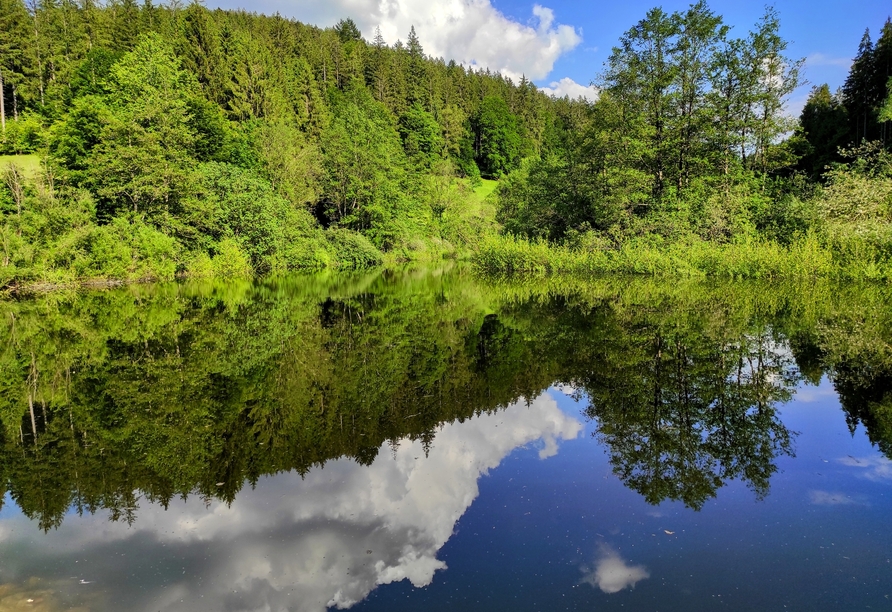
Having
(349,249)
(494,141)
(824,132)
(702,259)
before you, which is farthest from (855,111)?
(494,141)

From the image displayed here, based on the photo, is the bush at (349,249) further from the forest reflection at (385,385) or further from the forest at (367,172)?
the forest reflection at (385,385)

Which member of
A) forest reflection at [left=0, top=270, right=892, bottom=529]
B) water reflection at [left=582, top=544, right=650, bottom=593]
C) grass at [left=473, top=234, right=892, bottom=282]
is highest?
grass at [left=473, top=234, right=892, bottom=282]

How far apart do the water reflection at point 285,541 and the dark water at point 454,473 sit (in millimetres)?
23

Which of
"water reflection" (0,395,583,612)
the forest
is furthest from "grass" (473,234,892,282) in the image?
"water reflection" (0,395,583,612)

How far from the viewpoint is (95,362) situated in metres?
9.88

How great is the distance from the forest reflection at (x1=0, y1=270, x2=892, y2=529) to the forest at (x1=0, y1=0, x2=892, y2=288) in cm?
1003

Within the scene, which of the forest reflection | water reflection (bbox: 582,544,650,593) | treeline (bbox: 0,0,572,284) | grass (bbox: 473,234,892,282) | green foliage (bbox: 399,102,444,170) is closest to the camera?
water reflection (bbox: 582,544,650,593)

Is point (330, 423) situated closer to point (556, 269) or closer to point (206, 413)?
point (206, 413)

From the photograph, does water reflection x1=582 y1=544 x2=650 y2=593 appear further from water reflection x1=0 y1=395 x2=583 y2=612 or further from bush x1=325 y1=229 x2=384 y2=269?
bush x1=325 y1=229 x2=384 y2=269

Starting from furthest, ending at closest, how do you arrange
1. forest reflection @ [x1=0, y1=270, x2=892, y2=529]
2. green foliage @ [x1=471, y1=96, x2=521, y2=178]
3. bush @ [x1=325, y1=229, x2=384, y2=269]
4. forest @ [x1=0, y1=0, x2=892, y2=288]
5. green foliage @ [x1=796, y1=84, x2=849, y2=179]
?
green foliage @ [x1=471, y1=96, x2=521, y2=178] < green foliage @ [x1=796, y1=84, x2=849, y2=179] < bush @ [x1=325, y1=229, x2=384, y2=269] < forest @ [x1=0, y1=0, x2=892, y2=288] < forest reflection @ [x1=0, y1=270, x2=892, y2=529]

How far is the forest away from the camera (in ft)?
79.0

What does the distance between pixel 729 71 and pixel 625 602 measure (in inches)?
1317

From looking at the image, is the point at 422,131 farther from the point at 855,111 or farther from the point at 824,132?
the point at 855,111

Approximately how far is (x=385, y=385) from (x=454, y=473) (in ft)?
9.76
